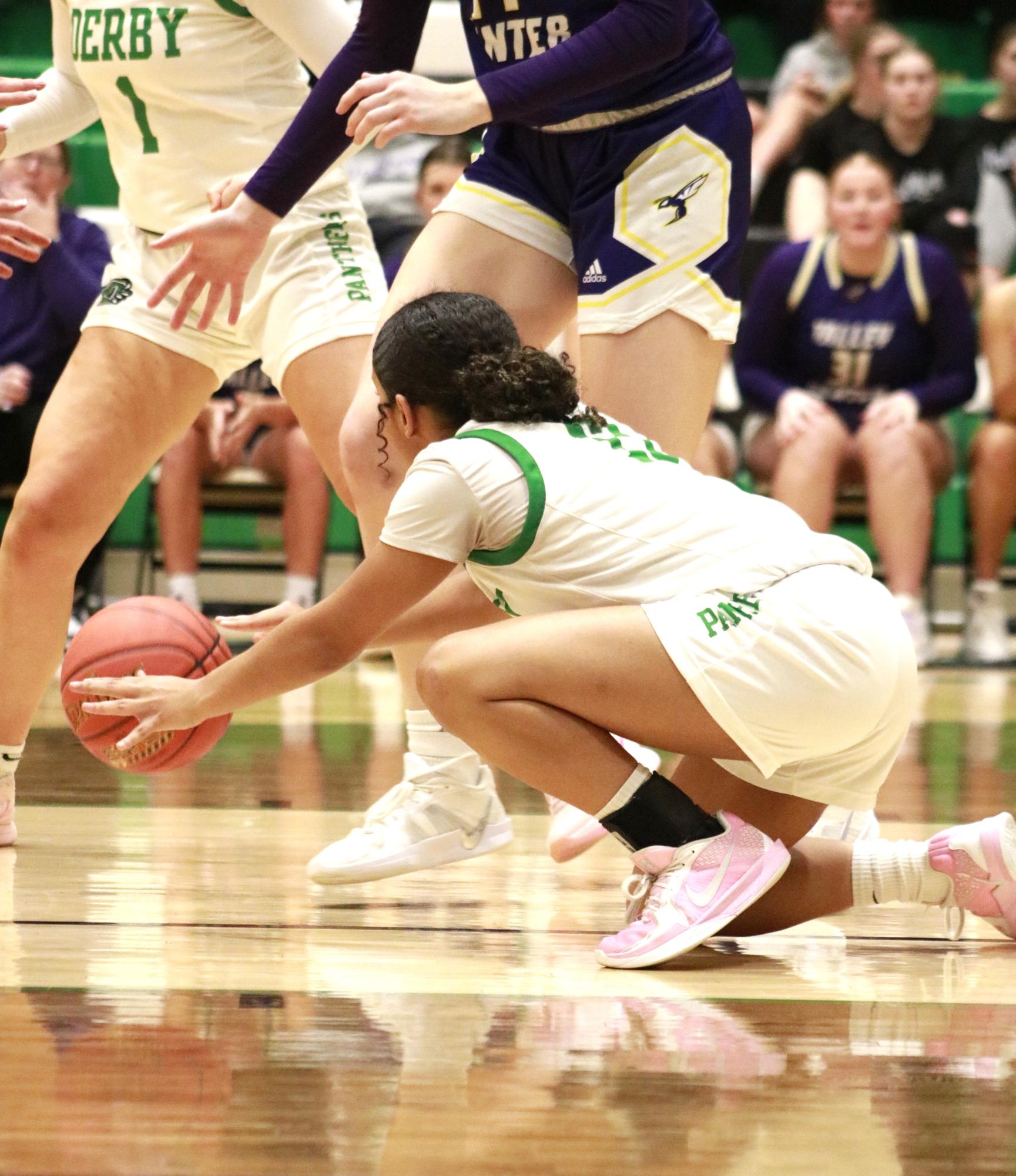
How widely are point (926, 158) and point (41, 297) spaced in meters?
3.66

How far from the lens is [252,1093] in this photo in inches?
69.3

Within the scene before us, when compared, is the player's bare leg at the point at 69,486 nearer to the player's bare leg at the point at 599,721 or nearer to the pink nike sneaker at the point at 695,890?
the player's bare leg at the point at 599,721

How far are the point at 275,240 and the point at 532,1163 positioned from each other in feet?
6.53

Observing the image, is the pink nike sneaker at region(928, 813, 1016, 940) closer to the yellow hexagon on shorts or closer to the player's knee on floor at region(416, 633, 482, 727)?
the player's knee on floor at region(416, 633, 482, 727)

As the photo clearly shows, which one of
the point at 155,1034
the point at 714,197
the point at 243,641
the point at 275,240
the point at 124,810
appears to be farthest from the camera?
the point at 243,641

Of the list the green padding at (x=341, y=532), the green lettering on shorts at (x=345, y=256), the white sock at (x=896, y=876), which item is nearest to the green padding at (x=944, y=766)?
the white sock at (x=896, y=876)

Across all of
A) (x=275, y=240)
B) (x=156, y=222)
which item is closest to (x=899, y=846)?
(x=275, y=240)

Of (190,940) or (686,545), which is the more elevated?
(686,545)

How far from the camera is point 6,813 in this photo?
3086mm

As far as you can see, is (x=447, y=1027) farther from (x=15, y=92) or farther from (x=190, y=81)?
(x=15, y=92)

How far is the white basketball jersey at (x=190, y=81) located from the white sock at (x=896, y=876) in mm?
1595

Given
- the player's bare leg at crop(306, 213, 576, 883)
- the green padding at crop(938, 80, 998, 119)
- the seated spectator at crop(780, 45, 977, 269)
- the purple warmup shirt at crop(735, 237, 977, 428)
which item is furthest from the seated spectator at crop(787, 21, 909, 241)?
the player's bare leg at crop(306, 213, 576, 883)

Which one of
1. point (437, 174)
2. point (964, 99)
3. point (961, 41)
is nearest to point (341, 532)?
point (437, 174)

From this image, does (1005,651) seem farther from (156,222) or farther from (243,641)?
(156,222)
